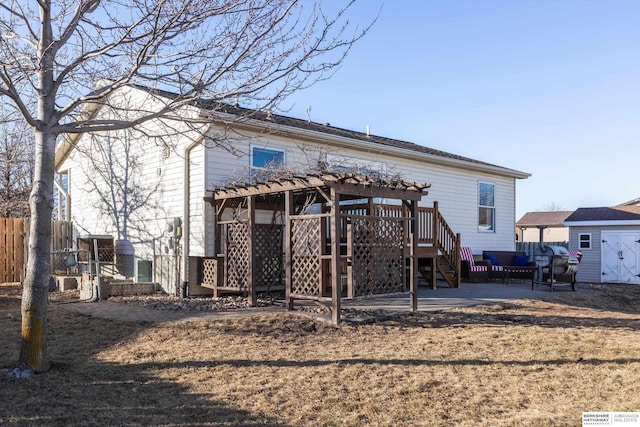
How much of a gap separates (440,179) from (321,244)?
29.3 feet

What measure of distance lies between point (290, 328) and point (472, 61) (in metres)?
8.35

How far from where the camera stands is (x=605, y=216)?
1944 centimetres

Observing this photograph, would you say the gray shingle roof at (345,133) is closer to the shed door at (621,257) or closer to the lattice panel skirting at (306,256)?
the lattice panel skirting at (306,256)

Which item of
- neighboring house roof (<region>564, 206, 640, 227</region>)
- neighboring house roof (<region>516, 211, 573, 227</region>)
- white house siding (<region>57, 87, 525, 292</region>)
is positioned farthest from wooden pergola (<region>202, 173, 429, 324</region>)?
neighboring house roof (<region>516, 211, 573, 227</region>)

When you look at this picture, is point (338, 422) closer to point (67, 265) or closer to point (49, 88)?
point (49, 88)

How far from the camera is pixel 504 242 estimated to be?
17938mm

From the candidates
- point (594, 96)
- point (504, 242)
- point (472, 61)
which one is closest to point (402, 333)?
point (472, 61)

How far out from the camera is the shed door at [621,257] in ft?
61.2

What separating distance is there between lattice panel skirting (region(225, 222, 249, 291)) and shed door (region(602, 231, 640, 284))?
15447 mm

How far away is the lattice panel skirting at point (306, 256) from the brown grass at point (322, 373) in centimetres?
59

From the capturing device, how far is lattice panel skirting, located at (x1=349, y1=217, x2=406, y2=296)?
26.7ft

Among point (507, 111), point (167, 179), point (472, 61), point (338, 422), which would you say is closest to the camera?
point (338, 422)

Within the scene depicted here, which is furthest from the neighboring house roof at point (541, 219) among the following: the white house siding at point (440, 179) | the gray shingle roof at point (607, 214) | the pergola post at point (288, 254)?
the pergola post at point (288, 254)

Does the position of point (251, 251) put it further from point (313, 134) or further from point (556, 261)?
point (556, 261)
